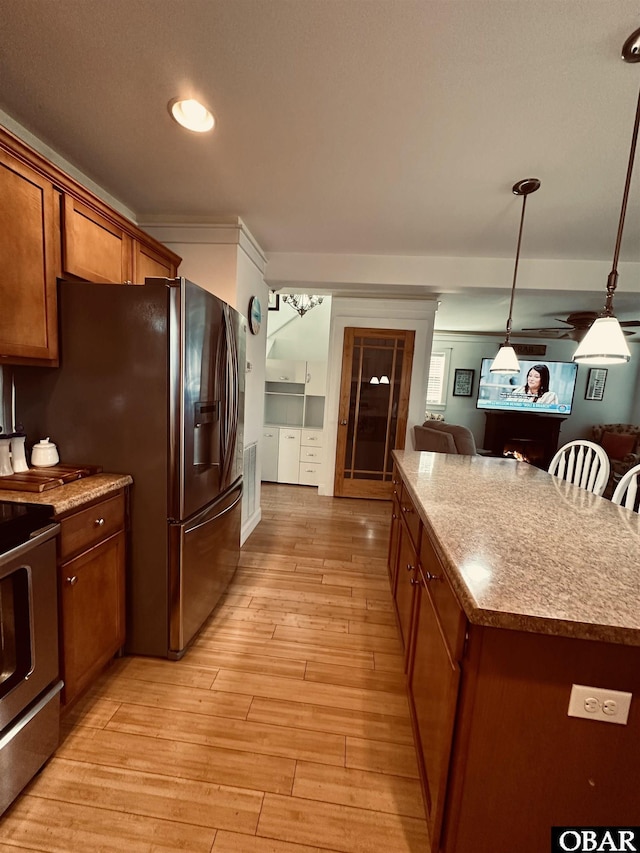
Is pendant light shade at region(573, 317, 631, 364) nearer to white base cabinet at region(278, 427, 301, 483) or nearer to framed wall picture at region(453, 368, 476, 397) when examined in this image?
white base cabinet at region(278, 427, 301, 483)

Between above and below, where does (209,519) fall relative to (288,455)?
above

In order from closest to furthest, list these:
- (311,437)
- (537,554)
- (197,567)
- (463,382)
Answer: (537,554) → (197,567) → (311,437) → (463,382)

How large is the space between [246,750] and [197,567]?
0.77 meters

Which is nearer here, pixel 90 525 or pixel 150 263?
pixel 90 525

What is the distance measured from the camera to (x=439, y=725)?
3.18 ft

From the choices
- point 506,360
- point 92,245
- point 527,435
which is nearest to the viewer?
point 92,245

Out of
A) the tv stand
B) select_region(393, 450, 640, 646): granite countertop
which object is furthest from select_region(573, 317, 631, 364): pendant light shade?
the tv stand

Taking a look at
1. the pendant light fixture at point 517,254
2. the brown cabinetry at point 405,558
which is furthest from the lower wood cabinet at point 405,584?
the pendant light fixture at point 517,254

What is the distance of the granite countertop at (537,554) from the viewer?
0.72 m

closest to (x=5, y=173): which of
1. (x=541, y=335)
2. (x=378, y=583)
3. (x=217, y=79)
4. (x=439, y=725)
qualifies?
(x=217, y=79)

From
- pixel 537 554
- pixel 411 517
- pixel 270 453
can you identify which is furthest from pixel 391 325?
pixel 537 554

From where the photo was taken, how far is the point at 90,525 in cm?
140

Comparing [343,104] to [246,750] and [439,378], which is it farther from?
[439,378]

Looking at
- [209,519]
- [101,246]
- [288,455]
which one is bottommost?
[288,455]
